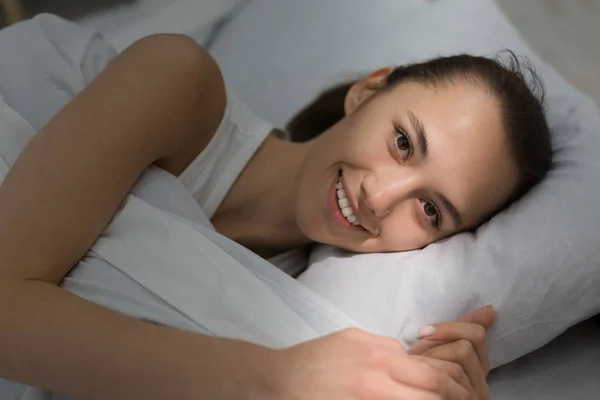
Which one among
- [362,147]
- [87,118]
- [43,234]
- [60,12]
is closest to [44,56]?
[87,118]

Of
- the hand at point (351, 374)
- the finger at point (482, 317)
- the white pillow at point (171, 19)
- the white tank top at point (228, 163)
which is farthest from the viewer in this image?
the white pillow at point (171, 19)

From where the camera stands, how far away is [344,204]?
2.60 ft

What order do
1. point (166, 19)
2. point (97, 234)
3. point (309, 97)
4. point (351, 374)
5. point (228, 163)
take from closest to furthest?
1. point (351, 374)
2. point (97, 234)
3. point (228, 163)
4. point (309, 97)
5. point (166, 19)

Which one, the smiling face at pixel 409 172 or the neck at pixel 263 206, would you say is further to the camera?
the neck at pixel 263 206

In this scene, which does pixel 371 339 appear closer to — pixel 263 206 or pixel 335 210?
pixel 335 210

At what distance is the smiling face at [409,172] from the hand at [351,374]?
19 centimetres

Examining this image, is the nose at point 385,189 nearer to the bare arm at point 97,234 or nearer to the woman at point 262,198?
the woman at point 262,198

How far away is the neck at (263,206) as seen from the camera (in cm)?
91

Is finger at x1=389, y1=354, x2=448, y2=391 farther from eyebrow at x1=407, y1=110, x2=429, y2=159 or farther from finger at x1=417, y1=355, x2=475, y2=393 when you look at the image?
eyebrow at x1=407, y1=110, x2=429, y2=159

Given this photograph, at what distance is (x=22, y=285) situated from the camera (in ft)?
2.10

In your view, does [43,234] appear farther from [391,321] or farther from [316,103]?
[316,103]

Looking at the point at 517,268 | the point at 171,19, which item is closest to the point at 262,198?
the point at 517,268

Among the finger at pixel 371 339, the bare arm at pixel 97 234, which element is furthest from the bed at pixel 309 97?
the bare arm at pixel 97 234

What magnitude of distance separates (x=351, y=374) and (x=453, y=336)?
153 millimetres
